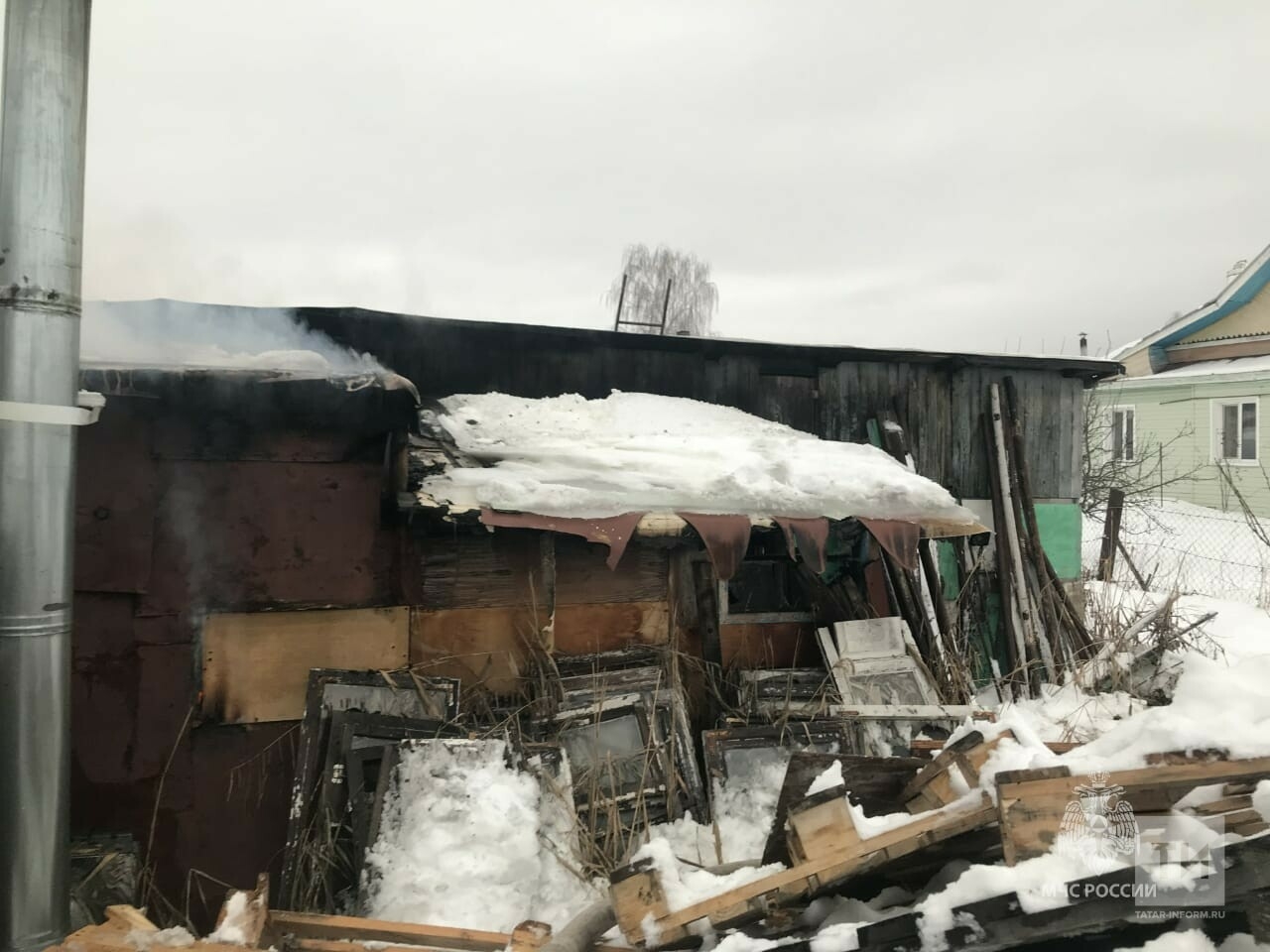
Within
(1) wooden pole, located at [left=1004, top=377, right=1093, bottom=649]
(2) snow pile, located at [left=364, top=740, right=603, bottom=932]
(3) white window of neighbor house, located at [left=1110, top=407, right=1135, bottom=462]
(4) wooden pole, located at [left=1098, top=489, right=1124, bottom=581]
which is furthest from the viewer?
(3) white window of neighbor house, located at [left=1110, top=407, right=1135, bottom=462]

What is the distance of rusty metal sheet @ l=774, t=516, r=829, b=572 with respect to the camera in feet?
15.9

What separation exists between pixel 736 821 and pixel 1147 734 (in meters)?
2.60

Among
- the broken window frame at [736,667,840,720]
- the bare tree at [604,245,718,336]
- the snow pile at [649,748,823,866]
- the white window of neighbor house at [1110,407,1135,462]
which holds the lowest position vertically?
the snow pile at [649,748,823,866]

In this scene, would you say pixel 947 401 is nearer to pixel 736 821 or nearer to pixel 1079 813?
pixel 736 821

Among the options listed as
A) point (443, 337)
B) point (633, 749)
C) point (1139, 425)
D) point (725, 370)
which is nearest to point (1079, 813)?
point (633, 749)

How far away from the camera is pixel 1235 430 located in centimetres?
1764

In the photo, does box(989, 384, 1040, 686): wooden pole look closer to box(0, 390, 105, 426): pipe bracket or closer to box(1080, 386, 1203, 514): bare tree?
box(0, 390, 105, 426): pipe bracket

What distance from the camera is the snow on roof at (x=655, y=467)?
4.80 metres

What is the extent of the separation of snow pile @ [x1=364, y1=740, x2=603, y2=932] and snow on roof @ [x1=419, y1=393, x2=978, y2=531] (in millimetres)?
1617

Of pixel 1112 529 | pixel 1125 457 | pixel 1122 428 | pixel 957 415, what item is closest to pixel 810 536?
pixel 957 415

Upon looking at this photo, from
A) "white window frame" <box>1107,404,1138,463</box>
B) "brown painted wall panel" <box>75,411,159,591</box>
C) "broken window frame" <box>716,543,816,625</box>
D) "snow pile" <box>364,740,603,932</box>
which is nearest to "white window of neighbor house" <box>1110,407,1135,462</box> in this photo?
"white window frame" <box>1107,404,1138,463</box>

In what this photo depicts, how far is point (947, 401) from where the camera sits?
772cm

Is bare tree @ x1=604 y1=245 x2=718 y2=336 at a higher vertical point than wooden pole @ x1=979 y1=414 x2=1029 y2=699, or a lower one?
higher

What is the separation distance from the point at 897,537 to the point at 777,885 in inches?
112
